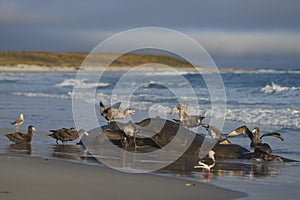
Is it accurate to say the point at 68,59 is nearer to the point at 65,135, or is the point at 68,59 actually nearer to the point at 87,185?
the point at 65,135

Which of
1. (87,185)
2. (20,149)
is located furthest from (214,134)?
(87,185)

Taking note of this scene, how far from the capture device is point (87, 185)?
743 cm

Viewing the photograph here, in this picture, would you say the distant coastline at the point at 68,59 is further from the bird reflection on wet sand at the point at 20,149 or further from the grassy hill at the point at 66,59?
the bird reflection on wet sand at the point at 20,149

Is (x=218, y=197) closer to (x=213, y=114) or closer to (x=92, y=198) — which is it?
(x=92, y=198)

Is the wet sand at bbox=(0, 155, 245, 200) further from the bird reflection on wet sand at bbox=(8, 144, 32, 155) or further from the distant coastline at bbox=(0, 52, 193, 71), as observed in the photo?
the distant coastline at bbox=(0, 52, 193, 71)

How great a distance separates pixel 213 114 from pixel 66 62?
107 meters

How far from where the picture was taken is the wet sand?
Answer: 6.88 metres

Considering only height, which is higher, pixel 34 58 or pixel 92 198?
pixel 34 58

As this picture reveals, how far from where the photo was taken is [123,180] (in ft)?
26.0

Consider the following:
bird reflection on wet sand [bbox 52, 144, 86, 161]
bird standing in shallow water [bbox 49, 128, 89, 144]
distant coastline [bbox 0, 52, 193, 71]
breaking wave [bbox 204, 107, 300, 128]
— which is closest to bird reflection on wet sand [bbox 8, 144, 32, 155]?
bird reflection on wet sand [bbox 52, 144, 86, 161]

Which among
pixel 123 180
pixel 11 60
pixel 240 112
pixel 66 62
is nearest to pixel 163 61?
pixel 66 62

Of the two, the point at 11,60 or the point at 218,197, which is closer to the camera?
the point at 218,197

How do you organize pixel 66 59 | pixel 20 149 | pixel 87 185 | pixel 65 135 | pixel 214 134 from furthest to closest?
1. pixel 66 59
2. pixel 214 134
3. pixel 65 135
4. pixel 20 149
5. pixel 87 185

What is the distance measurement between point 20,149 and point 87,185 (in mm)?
3670
